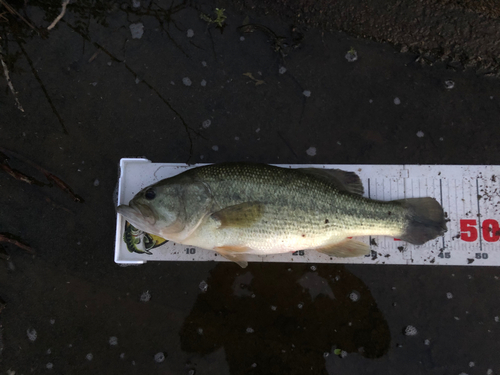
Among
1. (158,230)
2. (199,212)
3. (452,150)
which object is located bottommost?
(158,230)

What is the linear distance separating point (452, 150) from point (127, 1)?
400cm

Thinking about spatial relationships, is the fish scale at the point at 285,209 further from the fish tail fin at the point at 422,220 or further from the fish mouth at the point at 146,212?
the fish mouth at the point at 146,212

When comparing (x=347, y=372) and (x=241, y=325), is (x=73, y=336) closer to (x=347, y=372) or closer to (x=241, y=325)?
(x=241, y=325)

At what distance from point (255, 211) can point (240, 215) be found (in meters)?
0.13

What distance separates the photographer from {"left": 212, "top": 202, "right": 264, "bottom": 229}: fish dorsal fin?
7.51 feet

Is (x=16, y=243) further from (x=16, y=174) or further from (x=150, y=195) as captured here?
(x=150, y=195)

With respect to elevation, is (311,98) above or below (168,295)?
above

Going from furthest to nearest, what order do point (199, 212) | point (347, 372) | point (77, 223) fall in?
1. point (77, 223)
2. point (347, 372)
3. point (199, 212)

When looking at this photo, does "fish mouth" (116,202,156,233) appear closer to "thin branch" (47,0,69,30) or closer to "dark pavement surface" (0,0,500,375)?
"dark pavement surface" (0,0,500,375)

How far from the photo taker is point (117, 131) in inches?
120

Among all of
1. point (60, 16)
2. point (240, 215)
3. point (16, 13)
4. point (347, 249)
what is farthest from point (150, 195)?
point (16, 13)

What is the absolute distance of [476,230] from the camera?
2727mm

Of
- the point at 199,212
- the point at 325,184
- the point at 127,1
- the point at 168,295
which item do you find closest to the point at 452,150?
the point at 325,184

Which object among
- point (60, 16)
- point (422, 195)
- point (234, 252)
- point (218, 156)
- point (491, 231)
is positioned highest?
Result: point (60, 16)
